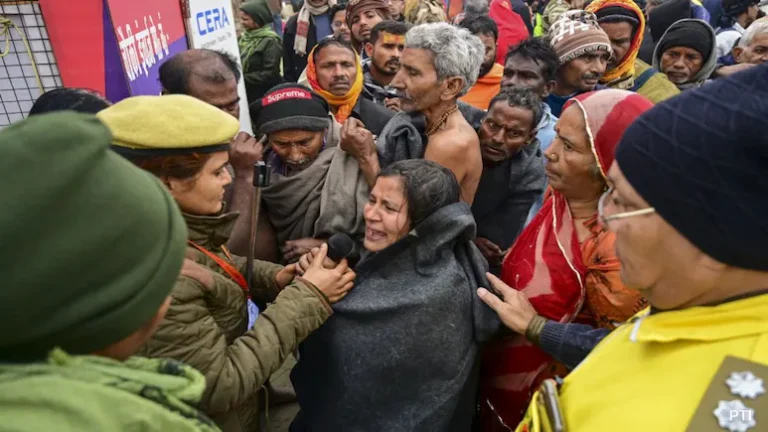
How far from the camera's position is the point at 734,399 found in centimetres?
89

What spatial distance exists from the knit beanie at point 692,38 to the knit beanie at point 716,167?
3351 millimetres

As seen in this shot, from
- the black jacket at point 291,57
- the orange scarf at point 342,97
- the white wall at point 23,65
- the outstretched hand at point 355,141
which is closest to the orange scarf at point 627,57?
the orange scarf at point 342,97

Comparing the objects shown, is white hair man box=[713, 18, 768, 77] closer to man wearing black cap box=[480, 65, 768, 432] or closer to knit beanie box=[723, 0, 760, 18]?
knit beanie box=[723, 0, 760, 18]

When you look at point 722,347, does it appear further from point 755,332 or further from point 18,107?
point 18,107

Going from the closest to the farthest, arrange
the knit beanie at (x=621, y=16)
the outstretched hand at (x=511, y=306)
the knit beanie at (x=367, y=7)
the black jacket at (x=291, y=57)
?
the outstretched hand at (x=511, y=306) → the knit beanie at (x=621, y=16) → the knit beanie at (x=367, y=7) → the black jacket at (x=291, y=57)

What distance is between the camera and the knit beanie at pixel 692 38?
373 centimetres

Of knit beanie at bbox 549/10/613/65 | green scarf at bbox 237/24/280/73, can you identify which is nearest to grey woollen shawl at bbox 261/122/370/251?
knit beanie at bbox 549/10/613/65

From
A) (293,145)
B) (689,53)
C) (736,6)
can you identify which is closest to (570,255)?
(293,145)

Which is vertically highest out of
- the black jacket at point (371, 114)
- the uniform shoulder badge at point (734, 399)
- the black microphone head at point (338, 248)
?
the uniform shoulder badge at point (734, 399)

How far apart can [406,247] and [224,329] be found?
2.38ft

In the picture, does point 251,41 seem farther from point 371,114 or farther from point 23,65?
point 23,65

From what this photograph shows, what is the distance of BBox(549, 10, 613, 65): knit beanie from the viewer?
3.37 m

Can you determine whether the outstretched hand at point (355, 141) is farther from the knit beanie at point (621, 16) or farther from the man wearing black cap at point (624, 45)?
the knit beanie at point (621, 16)

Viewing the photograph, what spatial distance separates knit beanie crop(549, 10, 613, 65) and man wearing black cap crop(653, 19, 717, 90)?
748 mm
